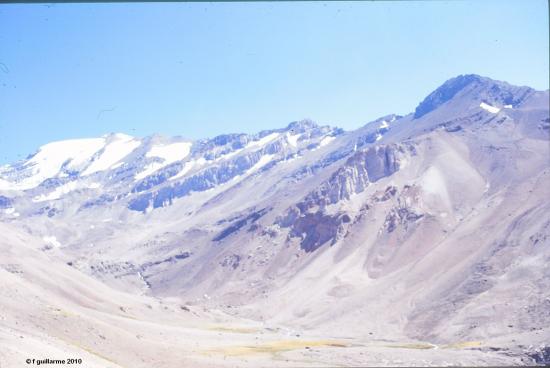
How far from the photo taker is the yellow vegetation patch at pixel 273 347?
52.6m

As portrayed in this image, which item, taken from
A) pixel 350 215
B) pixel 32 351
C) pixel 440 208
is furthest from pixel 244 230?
pixel 32 351

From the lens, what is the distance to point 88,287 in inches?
3132

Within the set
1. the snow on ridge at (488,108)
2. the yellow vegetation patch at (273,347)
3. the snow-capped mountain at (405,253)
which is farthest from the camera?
the snow on ridge at (488,108)

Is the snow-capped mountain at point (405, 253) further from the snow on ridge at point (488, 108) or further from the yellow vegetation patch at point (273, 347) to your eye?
the yellow vegetation patch at point (273, 347)

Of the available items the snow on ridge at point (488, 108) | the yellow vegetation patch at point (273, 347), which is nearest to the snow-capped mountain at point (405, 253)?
the snow on ridge at point (488, 108)

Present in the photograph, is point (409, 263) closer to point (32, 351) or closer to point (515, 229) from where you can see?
point (515, 229)

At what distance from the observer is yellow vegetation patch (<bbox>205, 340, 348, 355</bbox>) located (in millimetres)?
52619

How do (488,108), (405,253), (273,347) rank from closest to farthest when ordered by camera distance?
(273,347), (405,253), (488,108)

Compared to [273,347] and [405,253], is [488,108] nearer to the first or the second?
[405,253]

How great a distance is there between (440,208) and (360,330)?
141 feet

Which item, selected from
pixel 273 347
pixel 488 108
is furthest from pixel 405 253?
pixel 488 108

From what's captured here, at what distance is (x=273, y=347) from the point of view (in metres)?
58.1

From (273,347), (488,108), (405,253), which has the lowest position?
(273,347)

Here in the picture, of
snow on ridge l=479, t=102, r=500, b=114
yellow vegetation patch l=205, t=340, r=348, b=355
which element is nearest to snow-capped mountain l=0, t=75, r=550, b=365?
snow on ridge l=479, t=102, r=500, b=114
